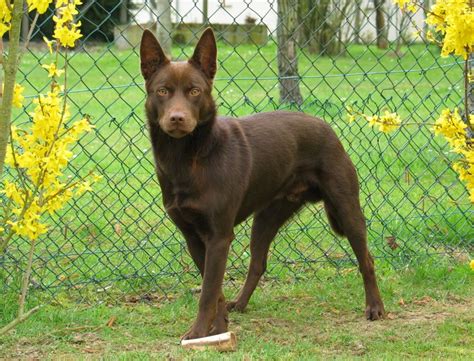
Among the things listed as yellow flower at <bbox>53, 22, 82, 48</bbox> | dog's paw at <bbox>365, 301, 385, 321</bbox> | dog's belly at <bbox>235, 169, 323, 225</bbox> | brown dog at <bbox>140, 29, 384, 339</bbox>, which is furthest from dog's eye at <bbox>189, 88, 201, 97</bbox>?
dog's paw at <bbox>365, 301, 385, 321</bbox>

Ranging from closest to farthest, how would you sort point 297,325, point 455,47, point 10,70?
1. point 10,70
2. point 455,47
3. point 297,325

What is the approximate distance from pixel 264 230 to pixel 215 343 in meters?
1.09

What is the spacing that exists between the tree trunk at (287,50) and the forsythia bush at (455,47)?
1632 millimetres

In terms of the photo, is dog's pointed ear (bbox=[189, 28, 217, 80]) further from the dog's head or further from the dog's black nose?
the dog's black nose

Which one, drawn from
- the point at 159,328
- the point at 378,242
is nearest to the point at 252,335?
the point at 159,328

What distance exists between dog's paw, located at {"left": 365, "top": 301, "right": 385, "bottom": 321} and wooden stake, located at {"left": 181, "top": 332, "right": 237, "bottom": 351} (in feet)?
3.18

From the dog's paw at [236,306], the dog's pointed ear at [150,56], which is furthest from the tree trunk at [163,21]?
the dog's paw at [236,306]

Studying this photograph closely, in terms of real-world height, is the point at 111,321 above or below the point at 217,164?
below

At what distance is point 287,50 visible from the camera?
6645 millimetres

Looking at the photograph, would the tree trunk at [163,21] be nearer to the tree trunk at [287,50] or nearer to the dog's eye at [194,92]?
the tree trunk at [287,50]

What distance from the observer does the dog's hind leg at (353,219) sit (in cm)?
484

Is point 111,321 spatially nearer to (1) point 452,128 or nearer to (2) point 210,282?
(2) point 210,282

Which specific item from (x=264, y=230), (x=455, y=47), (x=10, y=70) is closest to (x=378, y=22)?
(x=264, y=230)

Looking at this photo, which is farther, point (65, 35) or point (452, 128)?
point (452, 128)
